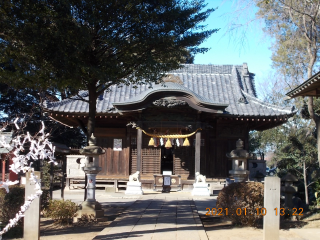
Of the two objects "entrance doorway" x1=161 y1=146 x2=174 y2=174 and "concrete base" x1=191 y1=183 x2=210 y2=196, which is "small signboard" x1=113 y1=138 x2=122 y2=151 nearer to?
"entrance doorway" x1=161 y1=146 x2=174 y2=174

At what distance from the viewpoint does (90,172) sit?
31.8ft

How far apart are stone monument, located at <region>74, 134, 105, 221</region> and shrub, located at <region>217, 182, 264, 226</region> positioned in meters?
3.43

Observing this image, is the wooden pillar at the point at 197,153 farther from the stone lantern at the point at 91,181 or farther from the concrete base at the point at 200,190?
the stone lantern at the point at 91,181

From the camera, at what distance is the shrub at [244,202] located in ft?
28.1

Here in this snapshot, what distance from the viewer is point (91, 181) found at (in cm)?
970

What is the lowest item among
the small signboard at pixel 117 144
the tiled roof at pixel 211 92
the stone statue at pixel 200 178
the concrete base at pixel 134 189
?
the concrete base at pixel 134 189

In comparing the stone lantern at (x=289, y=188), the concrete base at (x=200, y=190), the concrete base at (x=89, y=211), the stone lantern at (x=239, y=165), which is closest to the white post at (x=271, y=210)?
the stone lantern at (x=239, y=165)

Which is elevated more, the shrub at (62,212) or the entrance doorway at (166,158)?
the entrance doorway at (166,158)

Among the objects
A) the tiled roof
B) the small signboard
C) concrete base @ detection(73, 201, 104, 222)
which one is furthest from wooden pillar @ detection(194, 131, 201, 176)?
concrete base @ detection(73, 201, 104, 222)

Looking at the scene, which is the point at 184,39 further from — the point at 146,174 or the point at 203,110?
the point at 146,174

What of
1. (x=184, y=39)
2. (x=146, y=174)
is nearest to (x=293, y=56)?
(x=146, y=174)

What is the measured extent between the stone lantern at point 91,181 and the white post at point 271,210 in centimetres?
455

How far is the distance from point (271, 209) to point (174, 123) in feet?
33.6

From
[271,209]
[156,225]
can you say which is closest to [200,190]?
[156,225]
